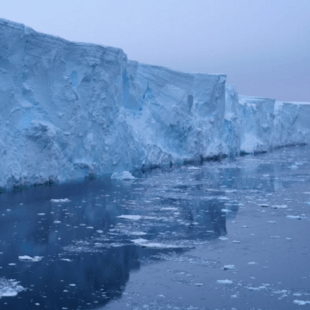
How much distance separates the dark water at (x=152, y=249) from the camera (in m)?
4.01

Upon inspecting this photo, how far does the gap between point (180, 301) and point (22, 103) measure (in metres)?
7.69

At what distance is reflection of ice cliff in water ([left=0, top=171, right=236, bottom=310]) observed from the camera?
4203 millimetres

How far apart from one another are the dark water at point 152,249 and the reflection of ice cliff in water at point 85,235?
0.01 metres

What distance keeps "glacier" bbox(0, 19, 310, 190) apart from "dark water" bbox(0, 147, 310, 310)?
43.2 inches

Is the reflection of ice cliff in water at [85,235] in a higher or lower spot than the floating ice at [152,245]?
lower

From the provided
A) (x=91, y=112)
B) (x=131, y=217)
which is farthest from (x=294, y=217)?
(x=91, y=112)

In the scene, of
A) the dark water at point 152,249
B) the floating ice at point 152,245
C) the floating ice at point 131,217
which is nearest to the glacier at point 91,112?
the dark water at point 152,249

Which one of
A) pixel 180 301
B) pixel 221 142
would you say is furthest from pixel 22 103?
pixel 221 142

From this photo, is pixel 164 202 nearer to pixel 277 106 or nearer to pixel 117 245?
pixel 117 245

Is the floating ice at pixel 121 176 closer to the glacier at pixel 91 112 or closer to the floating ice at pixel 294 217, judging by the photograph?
the glacier at pixel 91 112

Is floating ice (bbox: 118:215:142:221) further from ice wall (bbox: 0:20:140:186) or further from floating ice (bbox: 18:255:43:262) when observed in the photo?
ice wall (bbox: 0:20:140:186)

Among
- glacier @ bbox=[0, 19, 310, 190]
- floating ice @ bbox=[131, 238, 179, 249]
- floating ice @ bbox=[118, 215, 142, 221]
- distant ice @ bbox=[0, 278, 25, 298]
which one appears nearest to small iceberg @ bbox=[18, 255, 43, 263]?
distant ice @ bbox=[0, 278, 25, 298]

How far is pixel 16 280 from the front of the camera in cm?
436

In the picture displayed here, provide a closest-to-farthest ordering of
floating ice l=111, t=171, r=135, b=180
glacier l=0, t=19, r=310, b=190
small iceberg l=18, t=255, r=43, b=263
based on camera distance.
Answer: small iceberg l=18, t=255, r=43, b=263
glacier l=0, t=19, r=310, b=190
floating ice l=111, t=171, r=135, b=180
